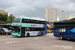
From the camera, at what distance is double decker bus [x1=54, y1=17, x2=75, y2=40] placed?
14.5 metres

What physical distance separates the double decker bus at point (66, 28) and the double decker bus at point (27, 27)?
19.1 ft

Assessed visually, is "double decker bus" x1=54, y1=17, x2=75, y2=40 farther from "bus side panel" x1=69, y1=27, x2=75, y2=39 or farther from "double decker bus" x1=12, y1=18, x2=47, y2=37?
"double decker bus" x1=12, y1=18, x2=47, y2=37

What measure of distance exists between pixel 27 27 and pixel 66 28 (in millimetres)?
8486

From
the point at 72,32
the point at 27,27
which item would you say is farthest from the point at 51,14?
the point at 72,32

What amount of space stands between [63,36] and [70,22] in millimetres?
2825

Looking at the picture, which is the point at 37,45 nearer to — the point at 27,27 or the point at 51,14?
the point at 27,27

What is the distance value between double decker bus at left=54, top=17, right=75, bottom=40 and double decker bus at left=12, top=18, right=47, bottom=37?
5.83 metres

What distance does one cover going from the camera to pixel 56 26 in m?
18.3

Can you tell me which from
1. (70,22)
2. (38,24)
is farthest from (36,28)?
(70,22)

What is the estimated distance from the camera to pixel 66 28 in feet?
51.7

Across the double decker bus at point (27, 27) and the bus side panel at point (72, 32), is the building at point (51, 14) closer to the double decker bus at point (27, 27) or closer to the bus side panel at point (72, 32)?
the double decker bus at point (27, 27)

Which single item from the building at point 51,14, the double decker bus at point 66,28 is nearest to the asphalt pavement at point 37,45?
the double decker bus at point 66,28

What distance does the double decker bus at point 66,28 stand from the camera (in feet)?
47.7

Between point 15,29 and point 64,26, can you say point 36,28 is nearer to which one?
point 15,29
